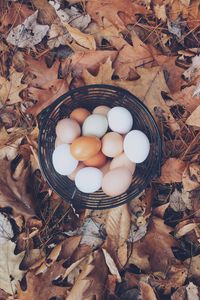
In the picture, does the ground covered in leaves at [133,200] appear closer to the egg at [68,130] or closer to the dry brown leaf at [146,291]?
the dry brown leaf at [146,291]

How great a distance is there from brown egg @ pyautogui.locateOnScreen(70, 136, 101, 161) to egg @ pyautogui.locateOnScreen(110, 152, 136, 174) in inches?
3.5

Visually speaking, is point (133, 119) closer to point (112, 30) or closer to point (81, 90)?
point (81, 90)

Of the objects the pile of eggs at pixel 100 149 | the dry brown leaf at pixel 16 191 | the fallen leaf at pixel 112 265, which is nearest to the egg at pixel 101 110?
the pile of eggs at pixel 100 149

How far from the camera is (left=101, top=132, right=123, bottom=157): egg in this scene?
1.51m

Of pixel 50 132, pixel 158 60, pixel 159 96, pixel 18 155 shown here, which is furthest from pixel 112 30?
pixel 18 155

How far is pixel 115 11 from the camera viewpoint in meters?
1.63

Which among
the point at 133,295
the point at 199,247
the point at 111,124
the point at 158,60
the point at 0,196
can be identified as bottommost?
the point at 133,295

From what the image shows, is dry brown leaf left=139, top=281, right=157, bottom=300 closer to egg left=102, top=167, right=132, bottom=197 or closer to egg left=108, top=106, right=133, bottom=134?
egg left=102, top=167, right=132, bottom=197

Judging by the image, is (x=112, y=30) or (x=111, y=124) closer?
(x=111, y=124)

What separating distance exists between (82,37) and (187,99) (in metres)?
0.44

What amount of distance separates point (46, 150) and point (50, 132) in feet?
0.22

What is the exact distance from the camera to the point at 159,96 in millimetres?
1583

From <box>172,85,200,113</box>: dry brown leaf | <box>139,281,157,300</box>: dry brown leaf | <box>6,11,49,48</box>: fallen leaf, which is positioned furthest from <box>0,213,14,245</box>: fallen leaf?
<box>172,85,200,113</box>: dry brown leaf

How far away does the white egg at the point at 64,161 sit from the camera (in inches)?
59.1
